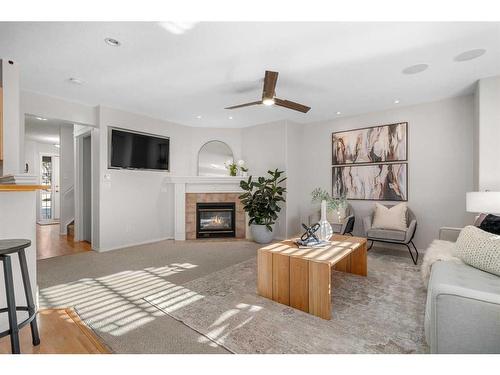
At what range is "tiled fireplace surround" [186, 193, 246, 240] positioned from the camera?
5270mm

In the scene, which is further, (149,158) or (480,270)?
(149,158)

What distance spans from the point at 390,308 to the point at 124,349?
83.4 inches

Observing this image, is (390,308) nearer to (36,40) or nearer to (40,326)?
(40,326)

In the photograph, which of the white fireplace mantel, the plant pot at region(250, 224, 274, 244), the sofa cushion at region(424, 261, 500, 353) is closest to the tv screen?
the white fireplace mantel

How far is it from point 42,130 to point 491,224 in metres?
8.47

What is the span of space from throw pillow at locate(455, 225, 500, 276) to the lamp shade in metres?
0.68

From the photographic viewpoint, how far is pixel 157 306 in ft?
7.51

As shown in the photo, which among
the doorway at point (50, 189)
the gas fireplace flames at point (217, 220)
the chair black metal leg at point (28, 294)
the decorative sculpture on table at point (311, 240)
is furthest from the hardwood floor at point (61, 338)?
the doorway at point (50, 189)

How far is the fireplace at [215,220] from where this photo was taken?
5367 millimetres

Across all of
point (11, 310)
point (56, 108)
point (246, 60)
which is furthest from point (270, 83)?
point (56, 108)

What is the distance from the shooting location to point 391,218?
3939 mm

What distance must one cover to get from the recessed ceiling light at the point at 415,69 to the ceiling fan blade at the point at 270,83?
1.55 metres

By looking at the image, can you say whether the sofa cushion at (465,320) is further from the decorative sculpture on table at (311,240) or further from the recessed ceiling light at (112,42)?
the recessed ceiling light at (112,42)

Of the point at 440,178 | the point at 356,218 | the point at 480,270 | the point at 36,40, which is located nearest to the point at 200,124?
the point at 36,40
